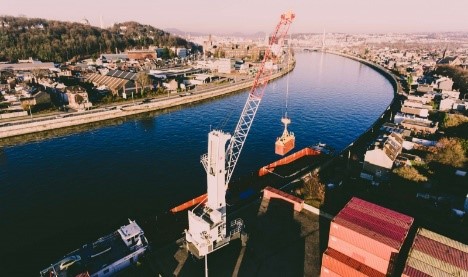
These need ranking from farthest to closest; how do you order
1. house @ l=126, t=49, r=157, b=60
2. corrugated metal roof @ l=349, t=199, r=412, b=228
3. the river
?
house @ l=126, t=49, r=157, b=60 → the river → corrugated metal roof @ l=349, t=199, r=412, b=228

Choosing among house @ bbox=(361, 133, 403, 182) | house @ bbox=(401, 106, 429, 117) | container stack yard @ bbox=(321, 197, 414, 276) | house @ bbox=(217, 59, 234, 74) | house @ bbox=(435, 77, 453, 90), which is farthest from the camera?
house @ bbox=(217, 59, 234, 74)

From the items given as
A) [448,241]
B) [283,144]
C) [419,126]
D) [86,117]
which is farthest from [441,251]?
[86,117]

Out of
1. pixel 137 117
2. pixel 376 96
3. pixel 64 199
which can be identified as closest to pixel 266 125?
pixel 137 117

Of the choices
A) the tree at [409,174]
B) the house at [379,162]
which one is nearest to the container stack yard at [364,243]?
the tree at [409,174]

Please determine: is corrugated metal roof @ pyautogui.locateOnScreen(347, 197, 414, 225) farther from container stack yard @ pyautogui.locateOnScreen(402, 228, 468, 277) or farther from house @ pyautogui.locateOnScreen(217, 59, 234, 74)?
house @ pyautogui.locateOnScreen(217, 59, 234, 74)

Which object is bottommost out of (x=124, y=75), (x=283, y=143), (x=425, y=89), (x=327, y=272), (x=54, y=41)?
(x=327, y=272)

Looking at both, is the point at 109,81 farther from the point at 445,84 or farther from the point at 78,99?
the point at 445,84

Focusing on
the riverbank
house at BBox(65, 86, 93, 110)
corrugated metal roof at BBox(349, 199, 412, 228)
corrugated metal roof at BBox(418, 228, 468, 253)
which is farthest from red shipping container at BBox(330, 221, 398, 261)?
house at BBox(65, 86, 93, 110)
